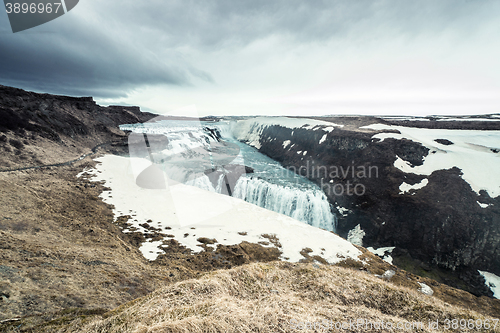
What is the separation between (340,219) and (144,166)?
91.6 feet

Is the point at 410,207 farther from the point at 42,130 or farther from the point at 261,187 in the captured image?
the point at 42,130

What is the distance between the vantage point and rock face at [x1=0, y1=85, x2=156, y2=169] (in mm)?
21219

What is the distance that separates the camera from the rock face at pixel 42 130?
2122 centimetres

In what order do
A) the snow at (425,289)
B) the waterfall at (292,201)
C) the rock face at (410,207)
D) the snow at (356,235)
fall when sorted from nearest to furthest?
the snow at (425,289)
the rock face at (410,207)
the snow at (356,235)
the waterfall at (292,201)

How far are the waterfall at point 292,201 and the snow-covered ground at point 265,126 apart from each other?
745 inches

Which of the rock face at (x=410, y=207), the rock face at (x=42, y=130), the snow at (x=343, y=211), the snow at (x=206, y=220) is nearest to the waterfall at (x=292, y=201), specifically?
the snow at (x=343, y=211)

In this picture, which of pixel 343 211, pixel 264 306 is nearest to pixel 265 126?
pixel 343 211

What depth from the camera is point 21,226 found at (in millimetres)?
8953

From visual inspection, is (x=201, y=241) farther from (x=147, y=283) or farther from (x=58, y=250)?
(x=58, y=250)

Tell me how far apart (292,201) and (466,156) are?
21944 millimetres

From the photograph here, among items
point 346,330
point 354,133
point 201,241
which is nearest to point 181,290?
point 346,330

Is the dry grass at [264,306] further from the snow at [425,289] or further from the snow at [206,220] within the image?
the snow at [425,289]

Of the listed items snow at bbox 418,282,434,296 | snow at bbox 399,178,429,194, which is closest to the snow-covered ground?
snow at bbox 399,178,429,194

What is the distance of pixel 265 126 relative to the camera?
6769 centimetres
